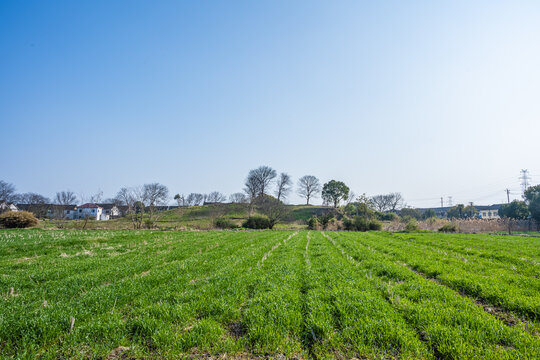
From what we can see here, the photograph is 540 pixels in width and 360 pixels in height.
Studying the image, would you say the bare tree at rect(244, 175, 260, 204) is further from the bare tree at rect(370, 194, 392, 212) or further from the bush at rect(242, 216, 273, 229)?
the bare tree at rect(370, 194, 392, 212)

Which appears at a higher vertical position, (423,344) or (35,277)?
(423,344)

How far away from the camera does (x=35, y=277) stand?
24.8ft

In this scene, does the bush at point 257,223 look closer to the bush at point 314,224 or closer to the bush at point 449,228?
the bush at point 314,224

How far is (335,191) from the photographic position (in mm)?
89500

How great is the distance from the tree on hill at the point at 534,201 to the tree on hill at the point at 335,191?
47486mm

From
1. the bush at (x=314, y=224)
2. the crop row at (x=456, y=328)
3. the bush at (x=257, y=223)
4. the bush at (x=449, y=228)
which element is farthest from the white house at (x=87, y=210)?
the crop row at (x=456, y=328)

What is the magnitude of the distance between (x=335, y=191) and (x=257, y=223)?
160ft

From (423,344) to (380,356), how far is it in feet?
2.79

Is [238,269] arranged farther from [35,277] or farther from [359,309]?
[35,277]

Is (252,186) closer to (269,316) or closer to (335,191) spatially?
(335,191)

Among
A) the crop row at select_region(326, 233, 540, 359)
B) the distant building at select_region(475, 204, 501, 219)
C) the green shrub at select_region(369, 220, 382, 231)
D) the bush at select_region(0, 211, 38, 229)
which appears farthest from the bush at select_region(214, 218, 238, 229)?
the distant building at select_region(475, 204, 501, 219)

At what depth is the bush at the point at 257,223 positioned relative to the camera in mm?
50344

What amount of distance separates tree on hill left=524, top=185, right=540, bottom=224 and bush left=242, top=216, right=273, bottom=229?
164ft

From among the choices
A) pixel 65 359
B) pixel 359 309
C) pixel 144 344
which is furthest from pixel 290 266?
pixel 65 359
